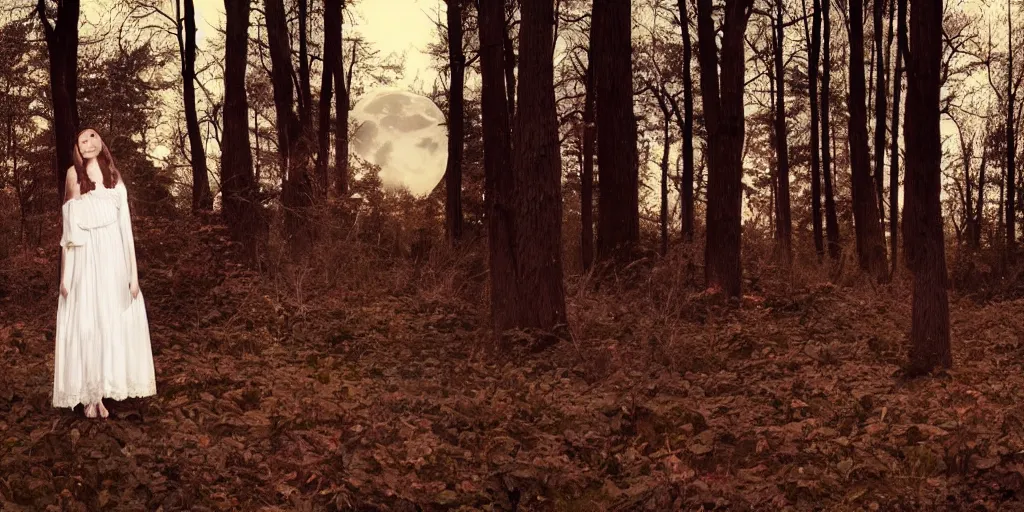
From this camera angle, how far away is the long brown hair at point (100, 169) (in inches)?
309

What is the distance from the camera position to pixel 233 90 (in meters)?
15.4

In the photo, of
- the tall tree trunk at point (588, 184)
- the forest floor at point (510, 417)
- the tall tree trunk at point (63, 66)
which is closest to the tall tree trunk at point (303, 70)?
the tall tree trunk at point (63, 66)

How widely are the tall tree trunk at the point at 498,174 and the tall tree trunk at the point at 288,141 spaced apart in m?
4.09

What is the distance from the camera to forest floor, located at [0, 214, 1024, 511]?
6.83m

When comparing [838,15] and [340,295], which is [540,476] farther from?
[838,15]

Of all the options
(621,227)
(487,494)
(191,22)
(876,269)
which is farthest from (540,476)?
(191,22)

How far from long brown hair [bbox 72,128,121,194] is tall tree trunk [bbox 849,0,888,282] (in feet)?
53.1

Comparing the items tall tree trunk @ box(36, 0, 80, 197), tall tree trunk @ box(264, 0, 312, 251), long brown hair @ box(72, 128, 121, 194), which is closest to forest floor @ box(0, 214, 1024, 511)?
long brown hair @ box(72, 128, 121, 194)

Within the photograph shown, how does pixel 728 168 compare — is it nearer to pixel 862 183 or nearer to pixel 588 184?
pixel 862 183

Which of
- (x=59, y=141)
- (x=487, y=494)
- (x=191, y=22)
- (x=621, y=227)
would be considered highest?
(x=191, y=22)

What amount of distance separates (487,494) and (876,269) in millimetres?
15440

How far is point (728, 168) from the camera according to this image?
1487 cm

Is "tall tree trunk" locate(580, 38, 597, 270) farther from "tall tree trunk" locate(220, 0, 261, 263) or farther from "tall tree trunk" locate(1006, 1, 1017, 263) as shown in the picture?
"tall tree trunk" locate(1006, 1, 1017, 263)

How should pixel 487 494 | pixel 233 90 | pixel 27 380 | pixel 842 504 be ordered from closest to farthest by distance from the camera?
pixel 842 504
pixel 487 494
pixel 27 380
pixel 233 90
